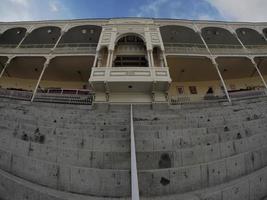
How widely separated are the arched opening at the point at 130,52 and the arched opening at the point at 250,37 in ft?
32.9

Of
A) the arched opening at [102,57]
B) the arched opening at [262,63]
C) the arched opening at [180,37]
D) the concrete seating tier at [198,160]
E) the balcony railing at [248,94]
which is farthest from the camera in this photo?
the arched opening at [262,63]

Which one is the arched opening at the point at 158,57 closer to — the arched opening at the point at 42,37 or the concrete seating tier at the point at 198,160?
the concrete seating tier at the point at 198,160

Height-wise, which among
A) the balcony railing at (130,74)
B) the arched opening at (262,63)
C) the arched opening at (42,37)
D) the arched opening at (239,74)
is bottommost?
the balcony railing at (130,74)

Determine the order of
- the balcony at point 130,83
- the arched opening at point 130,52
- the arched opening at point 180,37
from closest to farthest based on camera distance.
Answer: the balcony at point 130,83 < the arched opening at point 130,52 < the arched opening at point 180,37

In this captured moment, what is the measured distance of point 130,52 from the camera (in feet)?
58.0

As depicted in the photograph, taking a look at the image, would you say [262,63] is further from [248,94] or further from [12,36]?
[12,36]

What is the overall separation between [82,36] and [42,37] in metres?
4.07

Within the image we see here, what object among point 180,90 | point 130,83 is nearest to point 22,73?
point 130,83

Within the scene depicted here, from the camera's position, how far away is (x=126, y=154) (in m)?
6.38

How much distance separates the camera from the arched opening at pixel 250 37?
20531 mm

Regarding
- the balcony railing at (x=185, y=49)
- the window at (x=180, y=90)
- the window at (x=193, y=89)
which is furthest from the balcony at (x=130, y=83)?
the window at (x=193, y=89)

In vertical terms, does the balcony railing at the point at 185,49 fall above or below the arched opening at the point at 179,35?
below

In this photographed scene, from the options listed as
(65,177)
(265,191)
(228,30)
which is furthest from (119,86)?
(228,30)

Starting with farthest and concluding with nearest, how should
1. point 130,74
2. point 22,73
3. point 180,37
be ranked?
point 22,73, point 180,37, point 130,74
